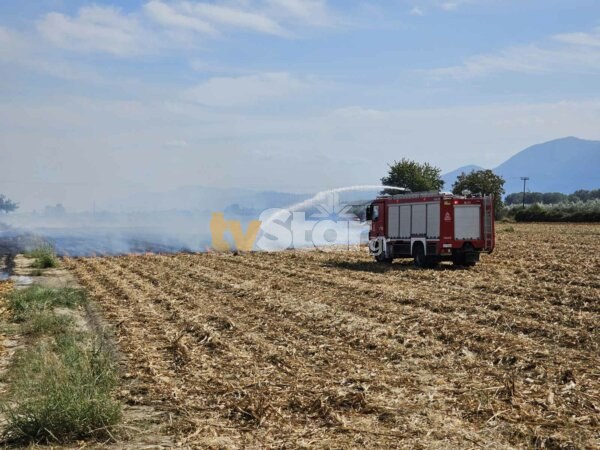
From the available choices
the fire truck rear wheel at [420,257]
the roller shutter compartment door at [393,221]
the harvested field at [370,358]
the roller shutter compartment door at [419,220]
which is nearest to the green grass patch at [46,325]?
the harvested field at [370,358]

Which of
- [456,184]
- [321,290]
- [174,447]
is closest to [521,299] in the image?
[321,290]

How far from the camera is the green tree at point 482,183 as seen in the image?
9406cm

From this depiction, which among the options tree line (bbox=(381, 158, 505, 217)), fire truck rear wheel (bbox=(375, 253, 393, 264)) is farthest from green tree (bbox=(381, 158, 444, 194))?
fire truck rear wheel (bbox=(375, 253, 393, 264))

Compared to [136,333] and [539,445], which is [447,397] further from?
[136,333]

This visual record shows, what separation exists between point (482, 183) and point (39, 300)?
8186 centimetres

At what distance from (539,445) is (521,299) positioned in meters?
11.3

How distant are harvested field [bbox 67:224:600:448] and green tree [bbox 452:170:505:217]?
70.9 meters

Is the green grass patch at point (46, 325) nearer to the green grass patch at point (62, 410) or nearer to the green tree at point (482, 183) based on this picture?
the green grass patch at point (62, 410)

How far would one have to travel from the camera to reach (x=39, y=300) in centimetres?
2058

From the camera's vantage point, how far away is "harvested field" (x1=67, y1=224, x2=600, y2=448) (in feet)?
27.5

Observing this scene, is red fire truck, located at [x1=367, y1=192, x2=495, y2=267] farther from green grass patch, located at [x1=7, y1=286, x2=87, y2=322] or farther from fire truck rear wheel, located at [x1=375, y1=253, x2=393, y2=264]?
green grass patch, located at [x1=7, y1=286, x2=87, y2=322]

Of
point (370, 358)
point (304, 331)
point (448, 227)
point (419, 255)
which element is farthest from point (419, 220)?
point (370, 358)

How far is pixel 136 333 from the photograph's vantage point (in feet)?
50.8

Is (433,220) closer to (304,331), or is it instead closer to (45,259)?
(304,331)
